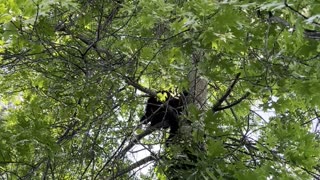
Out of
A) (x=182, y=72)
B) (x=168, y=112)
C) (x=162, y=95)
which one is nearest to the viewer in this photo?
(x=182, y=72)

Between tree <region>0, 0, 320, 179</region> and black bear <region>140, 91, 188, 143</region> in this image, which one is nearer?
tree <region>0, 0, 320, 179</region>

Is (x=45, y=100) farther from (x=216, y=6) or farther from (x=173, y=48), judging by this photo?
(x=216, y=6)

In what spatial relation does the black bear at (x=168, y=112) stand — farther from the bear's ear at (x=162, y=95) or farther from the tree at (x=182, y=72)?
the tree at (x=182, y=72)

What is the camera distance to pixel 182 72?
2943mm

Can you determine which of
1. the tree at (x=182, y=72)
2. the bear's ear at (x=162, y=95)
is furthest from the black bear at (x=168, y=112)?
the tree at (x=182, y=72)

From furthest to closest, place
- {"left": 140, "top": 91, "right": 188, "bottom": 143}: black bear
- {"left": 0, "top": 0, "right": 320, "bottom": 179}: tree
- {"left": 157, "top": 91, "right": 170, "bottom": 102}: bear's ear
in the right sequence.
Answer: {"left": 140, "top": 91, "right": 188, "bottom": 143}: black bear < {"left": 157, "top": 91, "right": 170, "bottom": 102}: bear's ear < {"left": 0, "top": 0, "right": 320, "bottom": 179}: tree

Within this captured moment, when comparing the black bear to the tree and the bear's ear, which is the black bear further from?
the tree

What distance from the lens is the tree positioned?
2.16m

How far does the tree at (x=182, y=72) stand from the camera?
2156 millimetres

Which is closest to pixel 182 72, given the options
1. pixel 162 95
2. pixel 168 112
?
pixel 162 95

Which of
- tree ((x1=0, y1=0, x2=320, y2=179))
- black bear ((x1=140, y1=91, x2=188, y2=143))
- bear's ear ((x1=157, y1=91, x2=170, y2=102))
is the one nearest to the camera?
tree ((x1=0, y1=0, x2=320, y2=179))

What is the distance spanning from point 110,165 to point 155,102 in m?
0.79

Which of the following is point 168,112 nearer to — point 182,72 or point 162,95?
point 162,95

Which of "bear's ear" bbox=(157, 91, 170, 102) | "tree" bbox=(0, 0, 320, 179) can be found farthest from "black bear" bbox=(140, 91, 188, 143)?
"tree" bbox=(0, 0, 320, 179)
